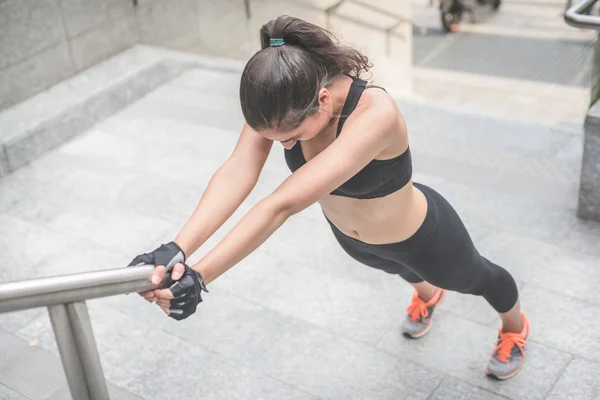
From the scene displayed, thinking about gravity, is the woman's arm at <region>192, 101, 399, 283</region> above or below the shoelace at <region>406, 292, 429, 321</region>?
above

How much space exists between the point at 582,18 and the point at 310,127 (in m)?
2.61

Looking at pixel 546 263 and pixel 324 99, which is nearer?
pixel 324 99

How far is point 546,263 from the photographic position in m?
4.16

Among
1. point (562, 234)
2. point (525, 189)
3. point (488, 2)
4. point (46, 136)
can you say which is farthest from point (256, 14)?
point (488, 2)

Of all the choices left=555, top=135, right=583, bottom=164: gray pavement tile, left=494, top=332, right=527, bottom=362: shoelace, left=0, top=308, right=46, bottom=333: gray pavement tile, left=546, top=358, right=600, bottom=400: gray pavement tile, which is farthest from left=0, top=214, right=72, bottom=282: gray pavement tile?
left=555, top=135, right=583, bottom=164: gray pavement tile

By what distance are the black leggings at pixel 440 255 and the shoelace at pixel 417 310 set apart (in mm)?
462

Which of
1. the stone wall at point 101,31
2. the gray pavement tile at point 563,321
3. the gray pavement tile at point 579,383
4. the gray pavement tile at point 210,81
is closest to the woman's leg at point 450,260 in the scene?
the gray pavement tile at point 579,383

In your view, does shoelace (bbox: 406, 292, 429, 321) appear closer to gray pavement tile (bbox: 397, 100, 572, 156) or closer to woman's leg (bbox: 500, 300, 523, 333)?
woman's leg (bbox: 500, 300, 523, 333)

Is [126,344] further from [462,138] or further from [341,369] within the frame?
[462,138]

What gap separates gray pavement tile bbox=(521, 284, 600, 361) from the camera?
11.7ft

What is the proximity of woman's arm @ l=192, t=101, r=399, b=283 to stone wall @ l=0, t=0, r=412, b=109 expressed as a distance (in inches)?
148

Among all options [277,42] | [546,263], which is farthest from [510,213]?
[277,42]

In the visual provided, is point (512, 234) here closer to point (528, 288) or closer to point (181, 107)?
point (528, 288)

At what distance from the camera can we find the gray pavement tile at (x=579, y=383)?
10.7 feet
